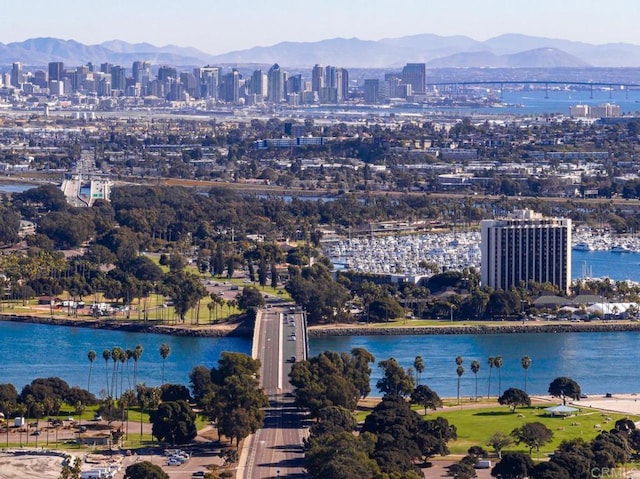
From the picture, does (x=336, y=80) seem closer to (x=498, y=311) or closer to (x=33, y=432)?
(x=498, y=311)

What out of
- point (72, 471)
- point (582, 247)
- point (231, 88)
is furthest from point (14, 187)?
point (231, 88)

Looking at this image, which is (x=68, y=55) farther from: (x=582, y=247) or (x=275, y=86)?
(x=582, y=247)

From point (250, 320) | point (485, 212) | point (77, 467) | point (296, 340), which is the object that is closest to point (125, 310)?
point (250, 320)

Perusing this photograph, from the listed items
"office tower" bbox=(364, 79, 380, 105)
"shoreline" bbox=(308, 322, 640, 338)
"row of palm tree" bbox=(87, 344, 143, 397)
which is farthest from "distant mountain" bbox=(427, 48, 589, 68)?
"row of palm tree" bbox=(87, 344, 143, 397)

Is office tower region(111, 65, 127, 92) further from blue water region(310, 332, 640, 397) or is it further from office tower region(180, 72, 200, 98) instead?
blue water region(310, 332, 640, 397)

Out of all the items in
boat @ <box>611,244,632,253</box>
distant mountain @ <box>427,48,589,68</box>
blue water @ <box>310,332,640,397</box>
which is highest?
distant mountain @ <box>427,48,589,68</box>

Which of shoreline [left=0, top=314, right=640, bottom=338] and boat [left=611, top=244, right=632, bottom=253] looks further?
boat [left=611, top=244, right=632, bottom=253]
